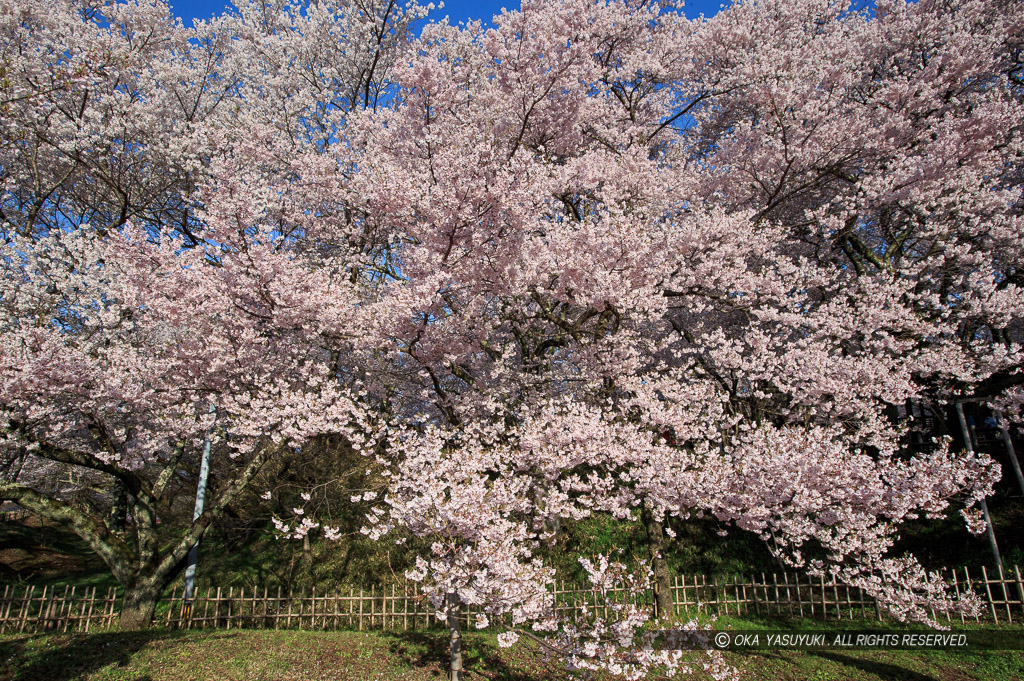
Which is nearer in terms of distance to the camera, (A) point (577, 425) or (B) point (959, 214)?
(A) point (577, 425)

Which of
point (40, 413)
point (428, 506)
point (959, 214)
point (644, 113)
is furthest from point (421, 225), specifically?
point (959, 214)

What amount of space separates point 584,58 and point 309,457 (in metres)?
12.3

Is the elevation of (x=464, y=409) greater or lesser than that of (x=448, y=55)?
lesser

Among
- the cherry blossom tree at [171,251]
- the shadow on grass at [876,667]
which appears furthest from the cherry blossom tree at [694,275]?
the cherry blossom tree at [171,251]

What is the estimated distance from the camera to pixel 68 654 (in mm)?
8258

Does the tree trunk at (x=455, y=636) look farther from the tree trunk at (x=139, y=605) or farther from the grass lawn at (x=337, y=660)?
the tree trunk at (x=139, y=605)

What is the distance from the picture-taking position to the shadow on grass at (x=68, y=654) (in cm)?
763

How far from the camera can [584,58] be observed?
41.8 ft

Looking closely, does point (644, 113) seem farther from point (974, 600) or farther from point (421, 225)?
point (974, 600)

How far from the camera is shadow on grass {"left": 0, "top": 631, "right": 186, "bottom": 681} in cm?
763

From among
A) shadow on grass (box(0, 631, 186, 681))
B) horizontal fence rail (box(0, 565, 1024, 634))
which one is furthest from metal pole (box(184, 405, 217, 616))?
shadow on grass (box(0, 631, 186, 681))

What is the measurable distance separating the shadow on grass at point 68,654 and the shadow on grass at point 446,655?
3.81 m

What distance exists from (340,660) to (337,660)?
0.05 m

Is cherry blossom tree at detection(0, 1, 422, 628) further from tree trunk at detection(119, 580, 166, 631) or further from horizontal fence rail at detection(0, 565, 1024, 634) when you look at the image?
horizontal fence rail at detection(0, 565, 1024, 634)
